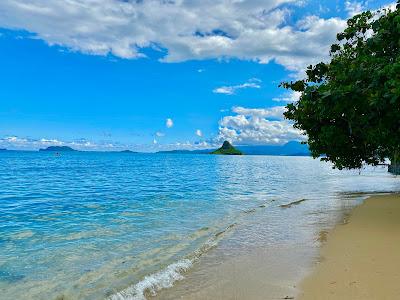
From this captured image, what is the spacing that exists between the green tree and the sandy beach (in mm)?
4770

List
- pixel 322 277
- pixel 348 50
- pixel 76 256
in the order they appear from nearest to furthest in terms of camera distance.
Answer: pixel 322 277 → pixel 76 256 → pixel 348 50

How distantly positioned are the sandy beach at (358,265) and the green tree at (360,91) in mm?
4770

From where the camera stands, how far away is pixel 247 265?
9219 mm

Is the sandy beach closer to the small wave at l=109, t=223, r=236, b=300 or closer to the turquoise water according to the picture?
the small wave at l=109, t=223, r=236, b=300

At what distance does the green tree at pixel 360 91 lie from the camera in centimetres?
1347

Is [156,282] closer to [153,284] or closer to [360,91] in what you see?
[153,284]

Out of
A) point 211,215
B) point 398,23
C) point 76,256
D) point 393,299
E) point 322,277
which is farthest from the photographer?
point 211,215

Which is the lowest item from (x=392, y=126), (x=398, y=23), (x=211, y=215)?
(x=211, y=215)

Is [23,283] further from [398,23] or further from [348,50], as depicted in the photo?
[348,50]

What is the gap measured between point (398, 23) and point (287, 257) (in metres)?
11.2

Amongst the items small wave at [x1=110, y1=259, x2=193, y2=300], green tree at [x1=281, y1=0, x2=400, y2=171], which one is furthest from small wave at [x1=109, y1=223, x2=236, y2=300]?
green tree at [x1=281, y1=0, x2=400, y2=171]

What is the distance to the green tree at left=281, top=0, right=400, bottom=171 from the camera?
1347cm

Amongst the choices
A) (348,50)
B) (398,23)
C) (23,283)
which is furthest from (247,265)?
(348,50)

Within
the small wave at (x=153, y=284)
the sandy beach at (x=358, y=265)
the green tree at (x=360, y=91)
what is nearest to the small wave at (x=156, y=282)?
the small wave at (x=153, y=284)
